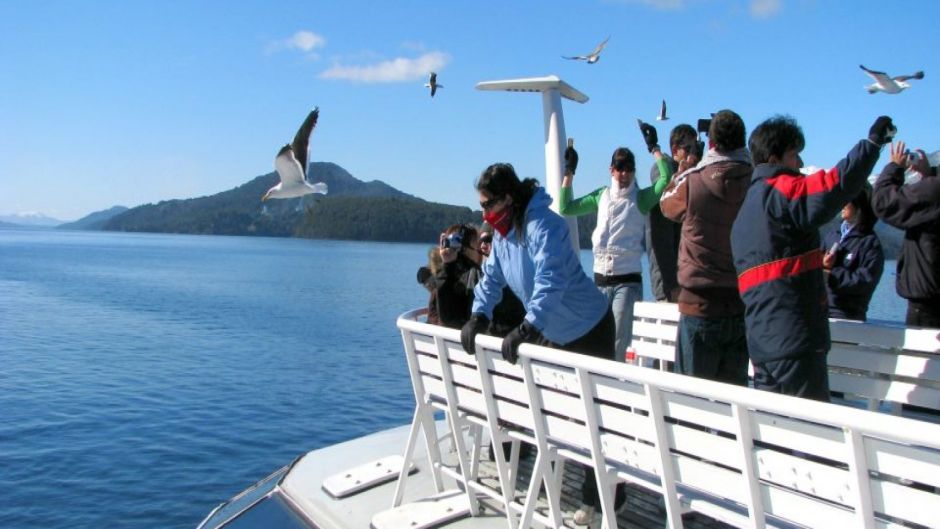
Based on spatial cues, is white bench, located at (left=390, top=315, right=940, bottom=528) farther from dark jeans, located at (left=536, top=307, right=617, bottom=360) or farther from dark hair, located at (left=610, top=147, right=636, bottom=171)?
dark hair, located at (left=610, top=147, right=636, bottom=171)

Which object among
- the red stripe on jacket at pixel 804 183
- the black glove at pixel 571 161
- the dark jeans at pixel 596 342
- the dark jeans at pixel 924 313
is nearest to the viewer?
the red stripe on jacket at pixel 804 183

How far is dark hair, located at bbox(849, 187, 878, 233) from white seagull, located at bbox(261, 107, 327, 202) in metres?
4.38

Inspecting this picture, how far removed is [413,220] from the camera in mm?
178000

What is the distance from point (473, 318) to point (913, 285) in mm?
2805

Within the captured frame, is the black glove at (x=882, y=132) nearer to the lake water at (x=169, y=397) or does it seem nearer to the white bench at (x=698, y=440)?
the white bench at (x=698, y=440)

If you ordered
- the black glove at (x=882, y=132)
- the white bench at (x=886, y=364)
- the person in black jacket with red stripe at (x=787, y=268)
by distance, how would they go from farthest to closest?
the white bench at (x=886, y=364) → the person in black jacket with red stripe at (x=787, y=268) → the black glove at (x=882, y=132)

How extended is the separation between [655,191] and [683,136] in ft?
1.44

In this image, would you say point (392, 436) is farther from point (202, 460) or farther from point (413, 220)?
point (413, 220)

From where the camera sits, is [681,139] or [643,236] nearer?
[681,139]

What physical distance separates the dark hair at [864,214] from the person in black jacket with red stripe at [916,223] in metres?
0.91

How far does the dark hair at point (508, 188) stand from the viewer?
4.02m

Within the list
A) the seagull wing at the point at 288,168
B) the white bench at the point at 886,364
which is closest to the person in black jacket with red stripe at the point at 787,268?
the white bench at the point at 886,364

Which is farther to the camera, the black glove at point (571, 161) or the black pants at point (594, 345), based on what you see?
the black glove at point (571, 161)

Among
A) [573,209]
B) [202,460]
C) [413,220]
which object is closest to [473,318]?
[573,209]
